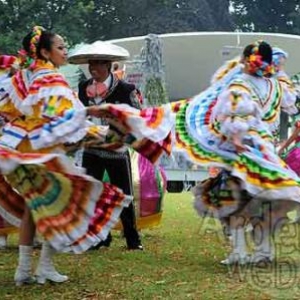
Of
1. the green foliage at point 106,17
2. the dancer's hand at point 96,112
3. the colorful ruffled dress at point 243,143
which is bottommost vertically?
the green foliage at point 106,17

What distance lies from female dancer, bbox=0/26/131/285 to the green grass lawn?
0.78ft

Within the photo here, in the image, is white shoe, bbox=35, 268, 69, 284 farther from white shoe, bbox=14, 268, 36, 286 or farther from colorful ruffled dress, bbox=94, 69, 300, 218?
colorful ruffled dress, bbox=94, 69, 300, 218

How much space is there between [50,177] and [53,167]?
78mm

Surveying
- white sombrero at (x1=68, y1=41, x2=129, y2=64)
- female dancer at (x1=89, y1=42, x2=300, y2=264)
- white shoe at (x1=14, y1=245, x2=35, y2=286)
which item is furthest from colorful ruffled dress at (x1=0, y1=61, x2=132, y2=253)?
white sombrero at (x1=68, y1=41, x2=129, y2=64)

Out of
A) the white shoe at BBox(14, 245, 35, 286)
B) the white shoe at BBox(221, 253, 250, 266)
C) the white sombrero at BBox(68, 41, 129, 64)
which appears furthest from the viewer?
the white sombrero at BBox(68, 41, 129, 64)

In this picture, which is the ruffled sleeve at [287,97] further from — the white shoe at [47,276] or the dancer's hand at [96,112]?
the white shoe at [47,276]

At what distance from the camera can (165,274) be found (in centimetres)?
478

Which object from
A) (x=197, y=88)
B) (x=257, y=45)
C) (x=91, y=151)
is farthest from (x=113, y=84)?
(x=197, y=88)

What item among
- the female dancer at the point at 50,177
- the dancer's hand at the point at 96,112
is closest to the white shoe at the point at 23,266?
the female dancer at the point at 50,177

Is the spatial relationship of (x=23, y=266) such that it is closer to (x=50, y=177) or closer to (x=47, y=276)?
(x=47, y=276)

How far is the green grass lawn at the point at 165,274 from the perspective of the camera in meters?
4.20

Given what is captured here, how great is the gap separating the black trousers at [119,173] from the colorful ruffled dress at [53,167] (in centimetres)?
138

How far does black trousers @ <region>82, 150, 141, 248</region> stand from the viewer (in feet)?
18.8

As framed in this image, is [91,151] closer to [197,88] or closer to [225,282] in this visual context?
[225,282]
